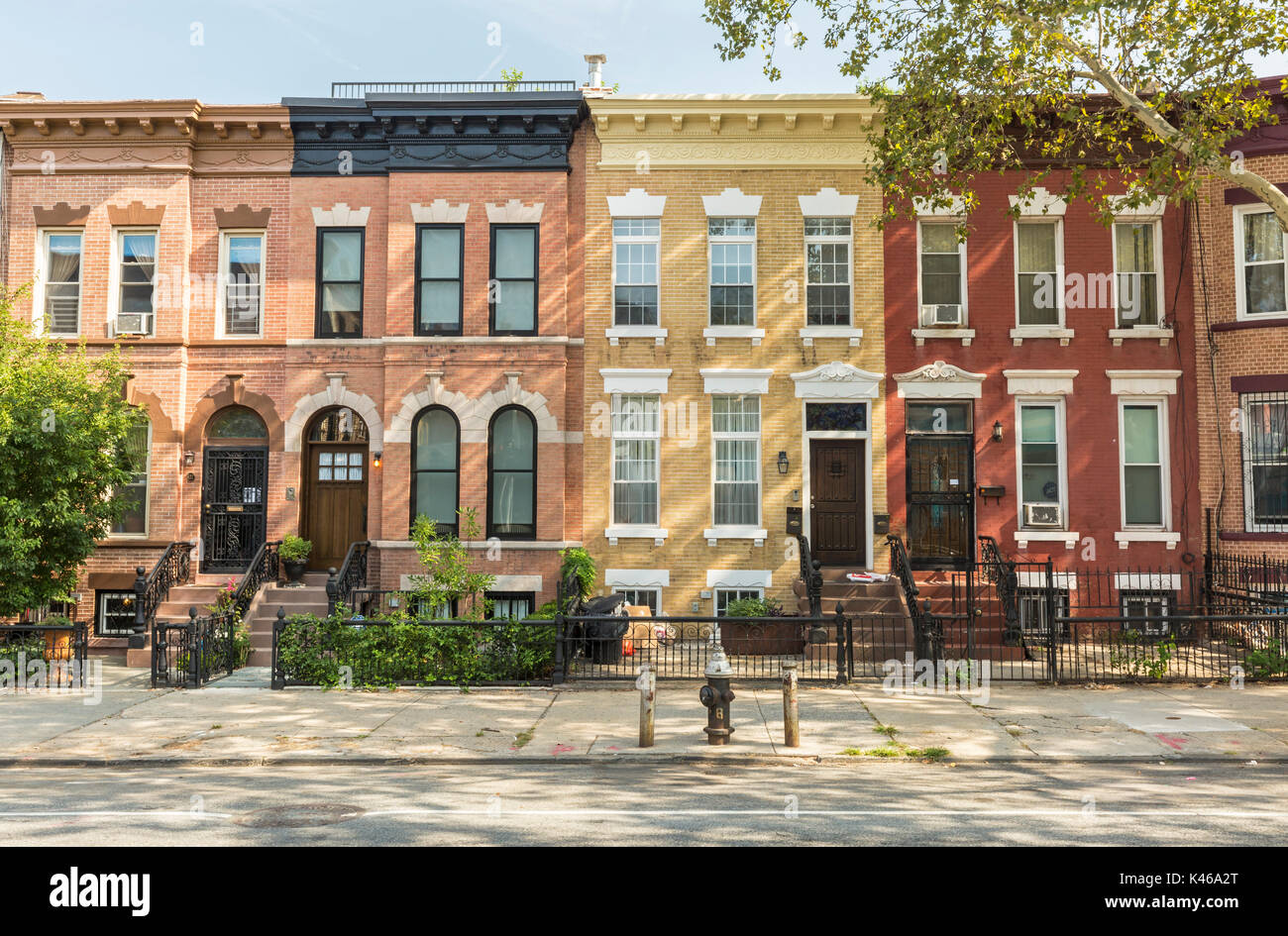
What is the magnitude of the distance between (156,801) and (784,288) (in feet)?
45.3

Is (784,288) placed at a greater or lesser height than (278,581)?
greater

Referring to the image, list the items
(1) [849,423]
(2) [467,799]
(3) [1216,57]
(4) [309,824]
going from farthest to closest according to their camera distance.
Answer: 1. (1) [849,423]
2. (3) [1216,57]
3. (2) [467,799]
4. (4) [309,824]

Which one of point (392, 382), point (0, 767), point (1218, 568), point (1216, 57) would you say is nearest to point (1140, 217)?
point (1216, 57)

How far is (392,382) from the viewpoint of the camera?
60.0 feet

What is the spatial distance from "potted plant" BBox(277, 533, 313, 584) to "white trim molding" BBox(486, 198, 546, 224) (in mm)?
7164

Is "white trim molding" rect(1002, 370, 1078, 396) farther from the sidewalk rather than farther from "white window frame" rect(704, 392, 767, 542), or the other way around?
the sidewalk

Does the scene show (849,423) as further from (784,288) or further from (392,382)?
(392,382)

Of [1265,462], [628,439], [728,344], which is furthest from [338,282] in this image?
[1265,462]

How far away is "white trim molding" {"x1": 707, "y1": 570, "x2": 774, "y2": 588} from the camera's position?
701 inches

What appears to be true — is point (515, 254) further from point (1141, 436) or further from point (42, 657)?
point (1141, 436)

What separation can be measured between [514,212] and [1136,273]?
12.1 m

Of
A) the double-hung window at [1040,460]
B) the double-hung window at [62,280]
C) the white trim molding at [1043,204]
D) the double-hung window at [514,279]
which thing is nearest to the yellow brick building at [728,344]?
the double-hung window at [514,279]

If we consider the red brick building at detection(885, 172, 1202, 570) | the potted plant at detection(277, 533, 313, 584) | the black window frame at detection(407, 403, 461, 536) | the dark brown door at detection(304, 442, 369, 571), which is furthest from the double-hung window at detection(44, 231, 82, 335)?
the red brick building at detection(885, 172, 1202, 570)

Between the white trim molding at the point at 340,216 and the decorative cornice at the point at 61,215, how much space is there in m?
4.53
